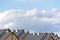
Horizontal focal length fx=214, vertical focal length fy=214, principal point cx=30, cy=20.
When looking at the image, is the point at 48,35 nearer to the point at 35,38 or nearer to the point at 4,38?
the point at 35,38

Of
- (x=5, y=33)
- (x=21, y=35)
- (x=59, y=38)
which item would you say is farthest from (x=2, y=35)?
(x=59, y=38)

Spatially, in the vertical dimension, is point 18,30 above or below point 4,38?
above

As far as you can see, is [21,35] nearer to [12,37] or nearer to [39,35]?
[39,35]

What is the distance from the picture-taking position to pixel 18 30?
96.2m

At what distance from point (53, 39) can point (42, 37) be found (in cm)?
504

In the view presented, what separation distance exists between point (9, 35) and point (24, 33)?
26.3 m

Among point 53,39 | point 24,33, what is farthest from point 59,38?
point 24,33

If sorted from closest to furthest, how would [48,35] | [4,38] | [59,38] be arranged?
[4,38]
[48,35]
[59,38]

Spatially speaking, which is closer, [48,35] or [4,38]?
[4,38]

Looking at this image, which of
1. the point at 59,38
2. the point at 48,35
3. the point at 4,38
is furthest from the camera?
the point at 59,38

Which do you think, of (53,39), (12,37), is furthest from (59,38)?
(12,37)

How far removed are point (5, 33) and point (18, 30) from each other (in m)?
24.0

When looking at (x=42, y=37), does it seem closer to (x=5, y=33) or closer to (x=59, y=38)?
(x=59, y=38)

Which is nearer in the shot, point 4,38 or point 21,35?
point 4,38
